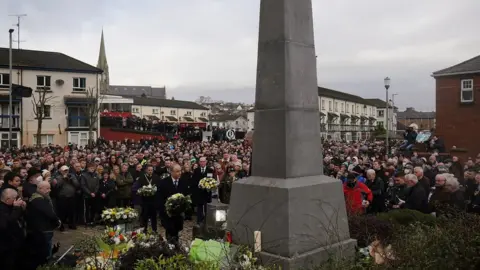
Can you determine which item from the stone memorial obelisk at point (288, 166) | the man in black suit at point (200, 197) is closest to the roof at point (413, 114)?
the man in black suit at point (200, 197)

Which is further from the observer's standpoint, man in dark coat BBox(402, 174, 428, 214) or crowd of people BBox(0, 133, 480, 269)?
man in dark coat BBox(402, 174, 428, 214)

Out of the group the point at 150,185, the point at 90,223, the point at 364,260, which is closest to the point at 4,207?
the point at 150,185

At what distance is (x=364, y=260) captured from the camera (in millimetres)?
5496

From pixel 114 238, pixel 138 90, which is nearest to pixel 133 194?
pixel 114 238

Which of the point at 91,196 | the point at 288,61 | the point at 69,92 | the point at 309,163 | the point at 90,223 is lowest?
the point at 90,223

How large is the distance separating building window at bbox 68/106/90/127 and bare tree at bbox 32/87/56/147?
2212 millimetres

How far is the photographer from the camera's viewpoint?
12.3 meters

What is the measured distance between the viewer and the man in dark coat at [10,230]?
6719 millimetres

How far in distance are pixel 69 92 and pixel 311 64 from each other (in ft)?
150

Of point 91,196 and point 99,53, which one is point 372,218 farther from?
point 99,53

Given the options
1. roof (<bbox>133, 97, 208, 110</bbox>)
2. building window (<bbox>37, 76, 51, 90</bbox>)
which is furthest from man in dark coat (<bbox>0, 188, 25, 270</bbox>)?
roof (<bbox>133, 97, 208, 110</bbox>)

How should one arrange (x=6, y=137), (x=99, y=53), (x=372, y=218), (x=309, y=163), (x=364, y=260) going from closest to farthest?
1. (x=364, y=260)
2. (x=309, y=163)
3. (x=372, y=218)
4. (x=6, y=137)
5. (x=99, y=53)

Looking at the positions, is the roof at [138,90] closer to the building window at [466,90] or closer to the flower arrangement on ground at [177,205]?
the building window at [466,90]

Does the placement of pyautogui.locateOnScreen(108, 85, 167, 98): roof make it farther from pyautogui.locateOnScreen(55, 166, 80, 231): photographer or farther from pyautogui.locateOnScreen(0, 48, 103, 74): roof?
pyautogui.locateOnScreen(55, 166, 80, 231): photographer
